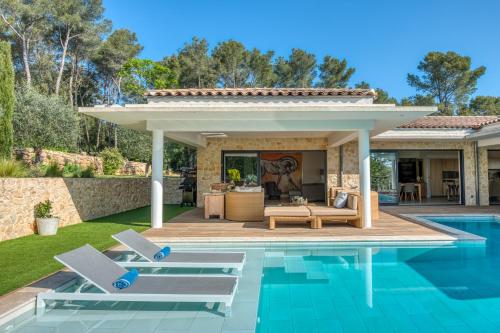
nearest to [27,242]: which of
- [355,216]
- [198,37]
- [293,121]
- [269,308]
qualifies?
[269,308]

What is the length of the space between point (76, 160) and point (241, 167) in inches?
644

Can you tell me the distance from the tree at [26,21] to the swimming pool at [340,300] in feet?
106

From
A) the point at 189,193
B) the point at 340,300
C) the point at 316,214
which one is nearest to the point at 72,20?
the point at 189,193

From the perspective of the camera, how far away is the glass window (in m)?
16.5

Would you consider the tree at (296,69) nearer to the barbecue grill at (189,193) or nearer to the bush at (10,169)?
the barbecue grill at (189,193)

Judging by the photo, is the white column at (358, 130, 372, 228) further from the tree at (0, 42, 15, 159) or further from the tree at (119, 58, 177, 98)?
the tree at (119, 58, 177, 98)

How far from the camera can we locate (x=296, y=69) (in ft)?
123

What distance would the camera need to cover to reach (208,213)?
41.0ft

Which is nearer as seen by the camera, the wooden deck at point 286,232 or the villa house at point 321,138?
the wooden deck at point 286,232

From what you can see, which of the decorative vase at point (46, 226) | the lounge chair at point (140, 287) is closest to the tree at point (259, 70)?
the decorative vase at point (46, 226)

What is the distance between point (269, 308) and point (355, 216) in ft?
19.6

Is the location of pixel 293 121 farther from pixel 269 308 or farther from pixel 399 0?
pixel 399 0

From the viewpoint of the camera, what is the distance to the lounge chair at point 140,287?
4562mm

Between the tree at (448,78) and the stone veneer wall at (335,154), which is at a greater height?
the tree at (448,78)
